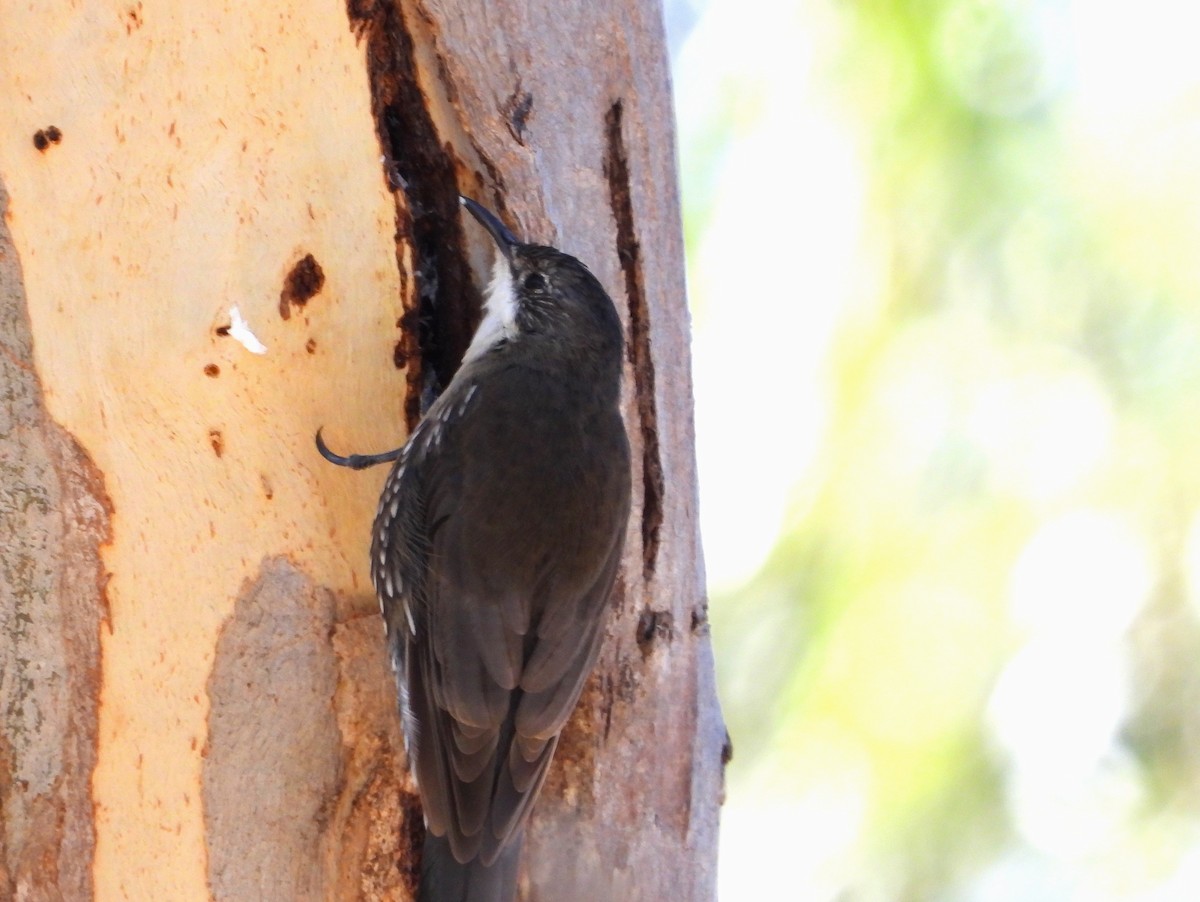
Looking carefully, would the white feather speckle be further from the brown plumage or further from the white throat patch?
the white throat patch

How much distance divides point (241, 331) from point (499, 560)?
25.3 inches

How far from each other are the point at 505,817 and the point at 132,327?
976mm

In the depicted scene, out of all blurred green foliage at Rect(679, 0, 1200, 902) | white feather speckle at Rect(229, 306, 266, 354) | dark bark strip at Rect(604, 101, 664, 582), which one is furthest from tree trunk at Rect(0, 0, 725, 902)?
blurred green foliage at Rect(679, 0, 1200, 902)

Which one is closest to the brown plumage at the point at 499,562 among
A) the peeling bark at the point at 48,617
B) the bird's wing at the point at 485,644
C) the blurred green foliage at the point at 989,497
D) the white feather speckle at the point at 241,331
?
the bird's wing at the point at 485,644

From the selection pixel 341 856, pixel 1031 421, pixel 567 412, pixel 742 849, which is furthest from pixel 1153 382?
pixel 341 856

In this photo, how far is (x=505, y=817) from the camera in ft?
7.61

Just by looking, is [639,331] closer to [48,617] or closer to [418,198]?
[418,198]

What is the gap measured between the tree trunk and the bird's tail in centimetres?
3

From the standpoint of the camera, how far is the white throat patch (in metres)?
2.54

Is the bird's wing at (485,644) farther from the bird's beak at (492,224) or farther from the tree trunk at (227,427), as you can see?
the bird's beak at (492,224)

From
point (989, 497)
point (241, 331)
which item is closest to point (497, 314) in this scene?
point (241, 331)

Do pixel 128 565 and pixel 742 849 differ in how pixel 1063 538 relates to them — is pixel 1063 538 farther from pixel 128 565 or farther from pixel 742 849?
pixel 128 565

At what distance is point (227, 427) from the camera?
7.14 feet

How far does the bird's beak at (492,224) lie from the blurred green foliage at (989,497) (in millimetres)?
2079
